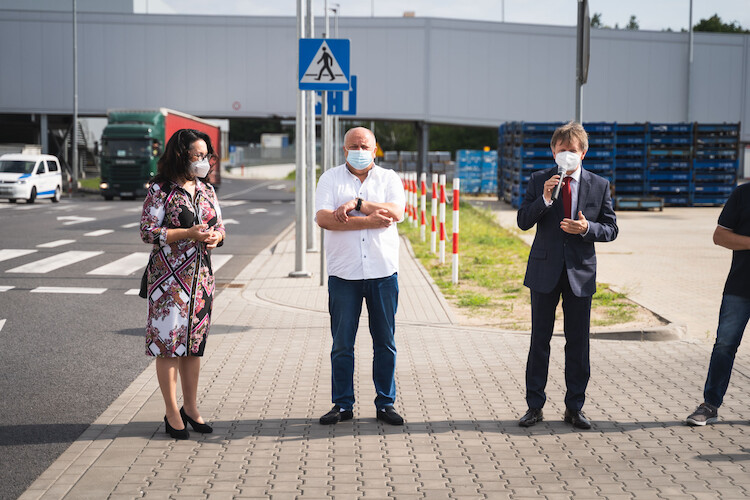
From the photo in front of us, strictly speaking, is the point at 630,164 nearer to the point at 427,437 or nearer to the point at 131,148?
the point at 131,148

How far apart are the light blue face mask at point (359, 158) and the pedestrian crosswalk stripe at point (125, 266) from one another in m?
8.69

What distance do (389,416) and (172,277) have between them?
1.53 metres

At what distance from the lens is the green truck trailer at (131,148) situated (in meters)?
37.2

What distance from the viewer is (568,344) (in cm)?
568

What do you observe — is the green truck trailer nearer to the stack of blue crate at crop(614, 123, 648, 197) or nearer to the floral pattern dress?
the stack of blue crate at crop(614, 123, 648, 197)

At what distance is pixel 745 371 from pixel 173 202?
15.2 feet

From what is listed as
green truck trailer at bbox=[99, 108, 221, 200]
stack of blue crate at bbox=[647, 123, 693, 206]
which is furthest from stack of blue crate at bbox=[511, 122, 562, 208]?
green truck trailer at bbox=[99, 108, 221, 200]

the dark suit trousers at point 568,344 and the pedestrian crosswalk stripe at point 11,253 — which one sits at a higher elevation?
the dark suit trousers at point 568,344

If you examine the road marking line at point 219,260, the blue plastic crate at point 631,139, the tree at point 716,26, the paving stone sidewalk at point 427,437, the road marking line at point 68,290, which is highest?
the tree at point 716,26

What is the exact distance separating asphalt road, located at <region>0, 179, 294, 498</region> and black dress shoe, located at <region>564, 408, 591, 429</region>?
2894mm

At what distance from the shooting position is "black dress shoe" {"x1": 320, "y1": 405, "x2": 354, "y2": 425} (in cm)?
557

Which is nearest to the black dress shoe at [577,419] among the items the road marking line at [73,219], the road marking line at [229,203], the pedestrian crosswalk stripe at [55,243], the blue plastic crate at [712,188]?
the pedestrian crosswalk stripe at [55,243]

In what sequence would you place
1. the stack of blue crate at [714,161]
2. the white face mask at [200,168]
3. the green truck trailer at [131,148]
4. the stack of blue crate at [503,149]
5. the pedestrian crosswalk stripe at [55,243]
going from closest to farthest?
the white face mask at [200,168] → the pedestrian crosswalk stripe at [55,243] → the stack of blue crate at [714,161] → the stack of blue crate at [503,149] → the green truck trailer at [131,148]

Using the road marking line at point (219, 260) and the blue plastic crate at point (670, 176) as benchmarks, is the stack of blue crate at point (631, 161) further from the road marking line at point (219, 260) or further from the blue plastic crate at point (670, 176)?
the road marking line at point (219, 260)
